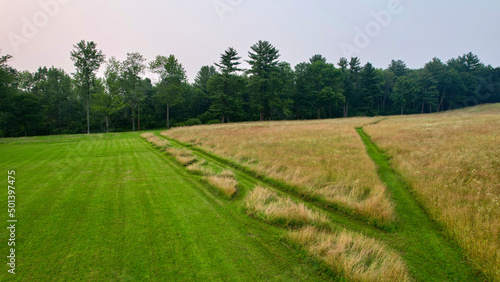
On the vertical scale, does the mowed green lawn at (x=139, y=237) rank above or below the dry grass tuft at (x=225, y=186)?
below

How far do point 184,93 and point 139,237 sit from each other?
193ft

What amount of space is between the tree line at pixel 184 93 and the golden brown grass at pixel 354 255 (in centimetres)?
4862

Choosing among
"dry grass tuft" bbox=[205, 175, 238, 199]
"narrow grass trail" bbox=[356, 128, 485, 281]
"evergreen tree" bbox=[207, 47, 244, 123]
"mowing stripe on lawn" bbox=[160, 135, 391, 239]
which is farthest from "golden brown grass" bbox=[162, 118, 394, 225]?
"evergreen tree" bbox=[207, 47, 244, 123]

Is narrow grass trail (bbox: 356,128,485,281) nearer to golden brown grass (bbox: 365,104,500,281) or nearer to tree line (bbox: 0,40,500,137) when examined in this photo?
golden brown grass (bbox: 365,104,500,281)

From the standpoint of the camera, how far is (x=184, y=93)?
58781 mm

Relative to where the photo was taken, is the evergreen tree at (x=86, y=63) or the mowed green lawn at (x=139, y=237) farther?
the evergreen tree at (x=86, y=63)

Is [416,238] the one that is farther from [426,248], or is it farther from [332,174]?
[332,174]

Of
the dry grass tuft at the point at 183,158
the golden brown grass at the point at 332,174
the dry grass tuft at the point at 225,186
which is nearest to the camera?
the golden brown grass at the point at 332,174

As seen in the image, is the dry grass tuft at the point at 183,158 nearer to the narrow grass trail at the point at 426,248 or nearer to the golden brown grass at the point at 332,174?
the golden brown grass at the point at 332,174

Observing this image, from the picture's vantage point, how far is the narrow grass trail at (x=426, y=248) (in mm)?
3342

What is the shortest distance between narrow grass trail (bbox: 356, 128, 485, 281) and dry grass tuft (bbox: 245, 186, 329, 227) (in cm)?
159

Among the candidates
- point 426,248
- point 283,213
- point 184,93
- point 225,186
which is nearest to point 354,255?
point 426,248

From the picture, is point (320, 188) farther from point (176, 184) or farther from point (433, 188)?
point (176, 184)

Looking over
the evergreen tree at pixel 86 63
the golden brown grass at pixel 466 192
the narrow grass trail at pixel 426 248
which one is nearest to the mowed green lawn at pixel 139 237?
the narrow grass trail at pixel 426 248
